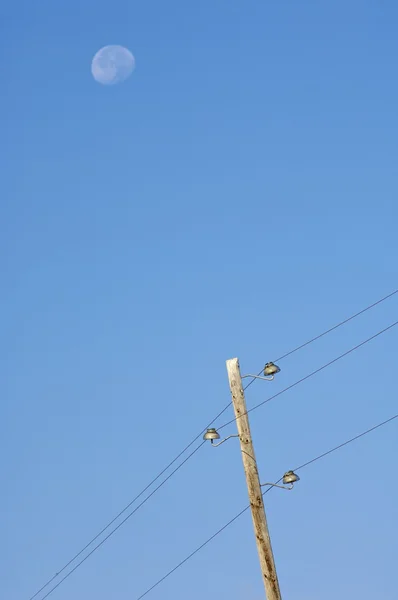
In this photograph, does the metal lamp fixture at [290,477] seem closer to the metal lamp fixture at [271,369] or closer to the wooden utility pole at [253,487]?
the wooden utility pole at [253,487]

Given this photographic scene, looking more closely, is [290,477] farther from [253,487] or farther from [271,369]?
[271,369]

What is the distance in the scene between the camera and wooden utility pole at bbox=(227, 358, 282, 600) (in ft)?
55.5

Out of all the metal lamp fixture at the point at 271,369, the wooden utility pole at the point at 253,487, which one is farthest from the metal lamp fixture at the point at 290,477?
the metal lamp fixture at the point at 271,369

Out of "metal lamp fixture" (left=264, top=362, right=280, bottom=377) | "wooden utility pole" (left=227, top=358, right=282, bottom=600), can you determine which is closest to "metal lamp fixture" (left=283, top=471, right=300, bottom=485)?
"wooden utility pole" (left=227, top=358, right=282, bottom=600)

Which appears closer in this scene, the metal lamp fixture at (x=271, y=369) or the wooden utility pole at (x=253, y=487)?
the wooden utility pole at (x=253, y=487)

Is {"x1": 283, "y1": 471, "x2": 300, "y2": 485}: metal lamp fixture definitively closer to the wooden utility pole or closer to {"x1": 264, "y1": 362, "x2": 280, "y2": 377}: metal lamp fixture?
the wooden utility pole

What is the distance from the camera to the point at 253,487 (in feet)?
58.1

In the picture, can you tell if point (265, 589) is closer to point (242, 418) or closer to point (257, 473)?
point (257, 473)

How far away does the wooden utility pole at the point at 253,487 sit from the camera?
55.5 ft

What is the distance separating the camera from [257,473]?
18.0 metres

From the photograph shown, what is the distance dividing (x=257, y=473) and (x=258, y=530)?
1185 millimetres

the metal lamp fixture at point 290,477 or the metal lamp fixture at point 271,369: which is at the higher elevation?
the metal lamp fixture at point 271,369

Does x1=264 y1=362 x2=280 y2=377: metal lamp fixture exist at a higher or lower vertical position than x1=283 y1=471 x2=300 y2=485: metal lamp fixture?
higher

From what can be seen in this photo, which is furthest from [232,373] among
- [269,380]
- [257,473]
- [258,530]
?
[258,530]
